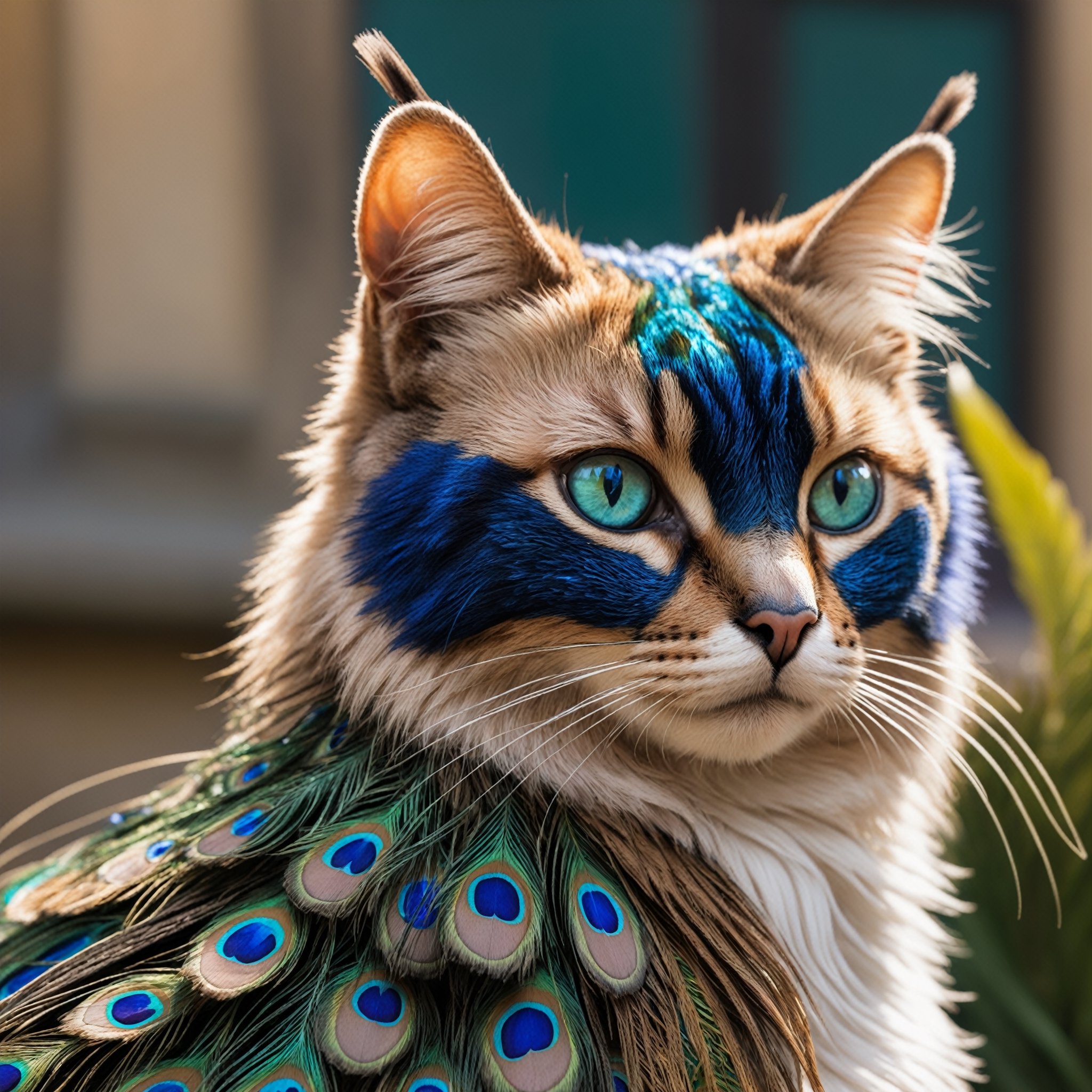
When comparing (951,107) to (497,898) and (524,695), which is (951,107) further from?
(497,898)

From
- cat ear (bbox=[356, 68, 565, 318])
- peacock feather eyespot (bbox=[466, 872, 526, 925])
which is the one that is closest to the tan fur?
cat ear (bbox=[356, 68, 565, 318])

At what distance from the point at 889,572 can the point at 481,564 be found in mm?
382

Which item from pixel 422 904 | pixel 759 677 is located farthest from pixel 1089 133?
pixel 422 904

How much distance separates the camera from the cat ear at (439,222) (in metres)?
0.99

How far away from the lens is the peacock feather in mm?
857

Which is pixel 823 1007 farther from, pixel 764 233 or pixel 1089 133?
pixel 1089 133

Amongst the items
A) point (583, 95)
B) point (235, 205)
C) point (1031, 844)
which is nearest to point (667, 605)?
point (1031, 844)

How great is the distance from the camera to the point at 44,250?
330cm

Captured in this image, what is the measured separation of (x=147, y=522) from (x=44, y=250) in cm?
83

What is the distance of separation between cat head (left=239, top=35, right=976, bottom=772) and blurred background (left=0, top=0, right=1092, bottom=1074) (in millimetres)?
2337

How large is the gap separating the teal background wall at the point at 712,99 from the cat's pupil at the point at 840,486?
2526 mm

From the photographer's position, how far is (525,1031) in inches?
34.4

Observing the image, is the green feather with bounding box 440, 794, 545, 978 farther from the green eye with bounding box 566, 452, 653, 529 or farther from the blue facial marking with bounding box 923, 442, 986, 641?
the blue facial marking with bounding box 923, 442, 986, 641

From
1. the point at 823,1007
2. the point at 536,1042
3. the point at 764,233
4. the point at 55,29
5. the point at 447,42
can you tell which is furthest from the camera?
the point at 447,42
